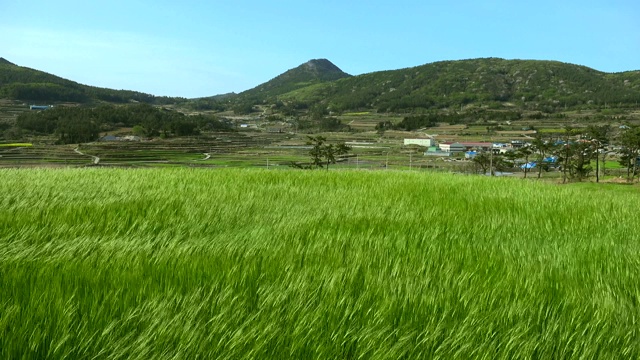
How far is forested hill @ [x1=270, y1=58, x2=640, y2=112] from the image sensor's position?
461ft

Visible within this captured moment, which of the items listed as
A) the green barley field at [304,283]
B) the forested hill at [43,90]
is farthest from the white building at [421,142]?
the forested hill at [43,90]

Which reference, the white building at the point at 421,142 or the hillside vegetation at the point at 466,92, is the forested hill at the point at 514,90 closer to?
the hillside vegetation at the point at 466,92

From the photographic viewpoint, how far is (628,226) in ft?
11.0

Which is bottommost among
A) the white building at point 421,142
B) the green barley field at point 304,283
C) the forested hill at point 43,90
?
the white building at point 421,142

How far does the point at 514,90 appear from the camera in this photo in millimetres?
169000

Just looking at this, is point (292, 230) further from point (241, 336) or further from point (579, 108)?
point (579, 108)

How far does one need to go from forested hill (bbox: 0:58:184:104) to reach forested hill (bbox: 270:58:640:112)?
82.9 metres

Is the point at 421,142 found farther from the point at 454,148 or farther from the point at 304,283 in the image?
the point at 304,283

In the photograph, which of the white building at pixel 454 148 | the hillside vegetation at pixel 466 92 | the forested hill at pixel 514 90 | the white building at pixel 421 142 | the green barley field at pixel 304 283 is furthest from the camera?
the forested hill at pixel 514 90

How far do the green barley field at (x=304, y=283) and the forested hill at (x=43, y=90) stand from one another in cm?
12296

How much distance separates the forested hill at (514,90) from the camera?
140625 mm

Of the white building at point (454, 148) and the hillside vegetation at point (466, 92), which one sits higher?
the hillside vegetation at point (466, 92)

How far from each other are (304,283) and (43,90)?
132647mm

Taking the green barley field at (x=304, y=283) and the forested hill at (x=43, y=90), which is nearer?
the green barley field at (x=304, y=283)
